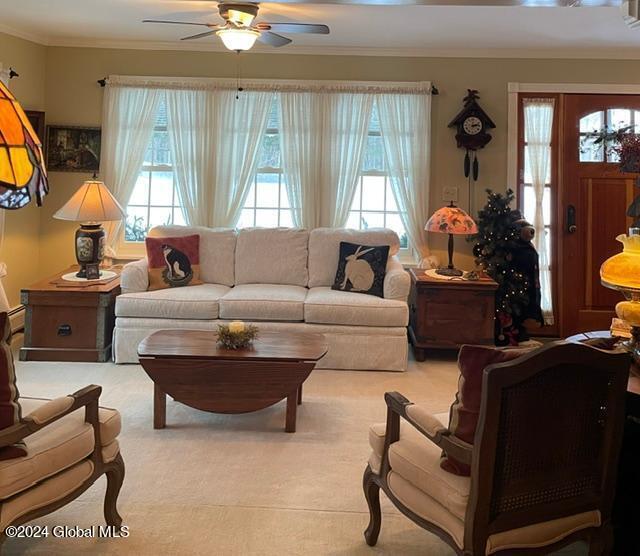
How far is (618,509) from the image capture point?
7.24 ft

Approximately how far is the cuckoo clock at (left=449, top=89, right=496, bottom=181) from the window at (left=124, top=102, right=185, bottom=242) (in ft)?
8.64

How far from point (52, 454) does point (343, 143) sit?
4097 millimetres

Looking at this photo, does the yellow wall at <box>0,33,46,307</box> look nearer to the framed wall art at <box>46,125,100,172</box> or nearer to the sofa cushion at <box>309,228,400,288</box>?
the framed wall art at <box>46,125,100,172</box>

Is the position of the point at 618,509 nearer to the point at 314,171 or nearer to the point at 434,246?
the point at 434,246

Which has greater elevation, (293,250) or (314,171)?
(314,171)

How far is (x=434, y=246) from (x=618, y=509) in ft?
12.0

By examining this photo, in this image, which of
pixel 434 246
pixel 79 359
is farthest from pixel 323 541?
pixel 434 246

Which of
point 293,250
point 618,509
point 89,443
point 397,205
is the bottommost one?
point 618,509

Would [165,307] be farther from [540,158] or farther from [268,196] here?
[540,158]

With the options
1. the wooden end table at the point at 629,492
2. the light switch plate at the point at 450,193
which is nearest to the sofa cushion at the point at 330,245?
the light switch plate at the point at 450,193

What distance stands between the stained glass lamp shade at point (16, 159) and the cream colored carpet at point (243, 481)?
5.77ft

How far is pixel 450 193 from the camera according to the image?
562 cm

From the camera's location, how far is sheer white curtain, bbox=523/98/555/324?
18.1 ft

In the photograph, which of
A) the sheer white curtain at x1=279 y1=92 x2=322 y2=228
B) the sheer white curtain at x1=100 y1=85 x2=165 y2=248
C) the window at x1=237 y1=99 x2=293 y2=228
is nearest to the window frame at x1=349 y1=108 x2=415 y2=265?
the sheer white curtain at x1=279 y1=92 x2=322 y2=228
